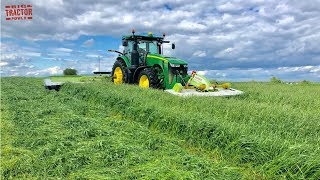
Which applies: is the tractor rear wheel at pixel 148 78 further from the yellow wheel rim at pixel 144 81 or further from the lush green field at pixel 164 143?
the lush green field at pixel 164 143

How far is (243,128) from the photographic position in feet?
22.1

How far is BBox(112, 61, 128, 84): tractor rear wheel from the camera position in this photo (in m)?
17.5

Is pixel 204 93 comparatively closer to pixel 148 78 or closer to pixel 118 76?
pixel 148 78

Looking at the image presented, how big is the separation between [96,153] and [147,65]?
10792 mm

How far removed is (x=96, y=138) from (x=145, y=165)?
2.08 meters

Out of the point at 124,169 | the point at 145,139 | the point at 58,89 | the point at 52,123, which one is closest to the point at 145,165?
the point at 124,169

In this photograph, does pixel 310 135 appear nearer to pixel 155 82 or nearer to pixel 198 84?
pixel 198 84

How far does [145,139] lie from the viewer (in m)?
7.12

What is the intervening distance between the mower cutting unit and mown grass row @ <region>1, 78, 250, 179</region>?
548 centimetres

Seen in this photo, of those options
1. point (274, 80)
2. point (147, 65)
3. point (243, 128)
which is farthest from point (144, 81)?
point (274, 80)

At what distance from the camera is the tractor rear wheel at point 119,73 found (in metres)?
17.5

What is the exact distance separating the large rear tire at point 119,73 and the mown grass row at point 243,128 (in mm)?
5364

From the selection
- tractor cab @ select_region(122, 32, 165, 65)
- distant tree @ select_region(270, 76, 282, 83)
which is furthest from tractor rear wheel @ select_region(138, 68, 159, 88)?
distant tree @ select_region(270, 76, 282, 83)

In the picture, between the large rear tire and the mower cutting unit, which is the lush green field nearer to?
the mower cutting unit
